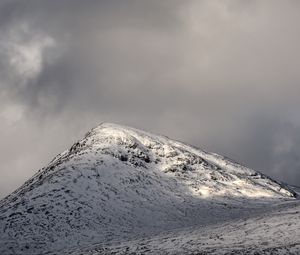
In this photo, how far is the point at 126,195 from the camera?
378 ft

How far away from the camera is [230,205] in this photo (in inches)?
4624

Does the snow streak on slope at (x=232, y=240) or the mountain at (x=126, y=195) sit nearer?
the snow streak on slope at (x=232, y=240)

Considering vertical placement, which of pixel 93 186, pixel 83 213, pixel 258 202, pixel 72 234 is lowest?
pixel 72 234

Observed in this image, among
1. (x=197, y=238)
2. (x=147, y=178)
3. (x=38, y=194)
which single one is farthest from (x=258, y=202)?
(x=197, y=238)

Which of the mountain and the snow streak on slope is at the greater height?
the mountain

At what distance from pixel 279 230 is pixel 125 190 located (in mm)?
58114

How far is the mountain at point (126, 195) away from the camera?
90938 millimetres

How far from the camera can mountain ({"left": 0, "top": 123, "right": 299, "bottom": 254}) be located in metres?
90.9

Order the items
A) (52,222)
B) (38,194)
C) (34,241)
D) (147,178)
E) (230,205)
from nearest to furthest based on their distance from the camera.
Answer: (34,241), (52,222), (38,194), (230,205), (147,178)

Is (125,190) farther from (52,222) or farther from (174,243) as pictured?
(174,243)

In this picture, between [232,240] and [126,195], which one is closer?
[232,240]

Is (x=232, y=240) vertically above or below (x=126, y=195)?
below

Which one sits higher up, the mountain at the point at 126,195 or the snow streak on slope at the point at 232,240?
the mountain at the point at 126,195

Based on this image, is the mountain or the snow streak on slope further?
the mountain
